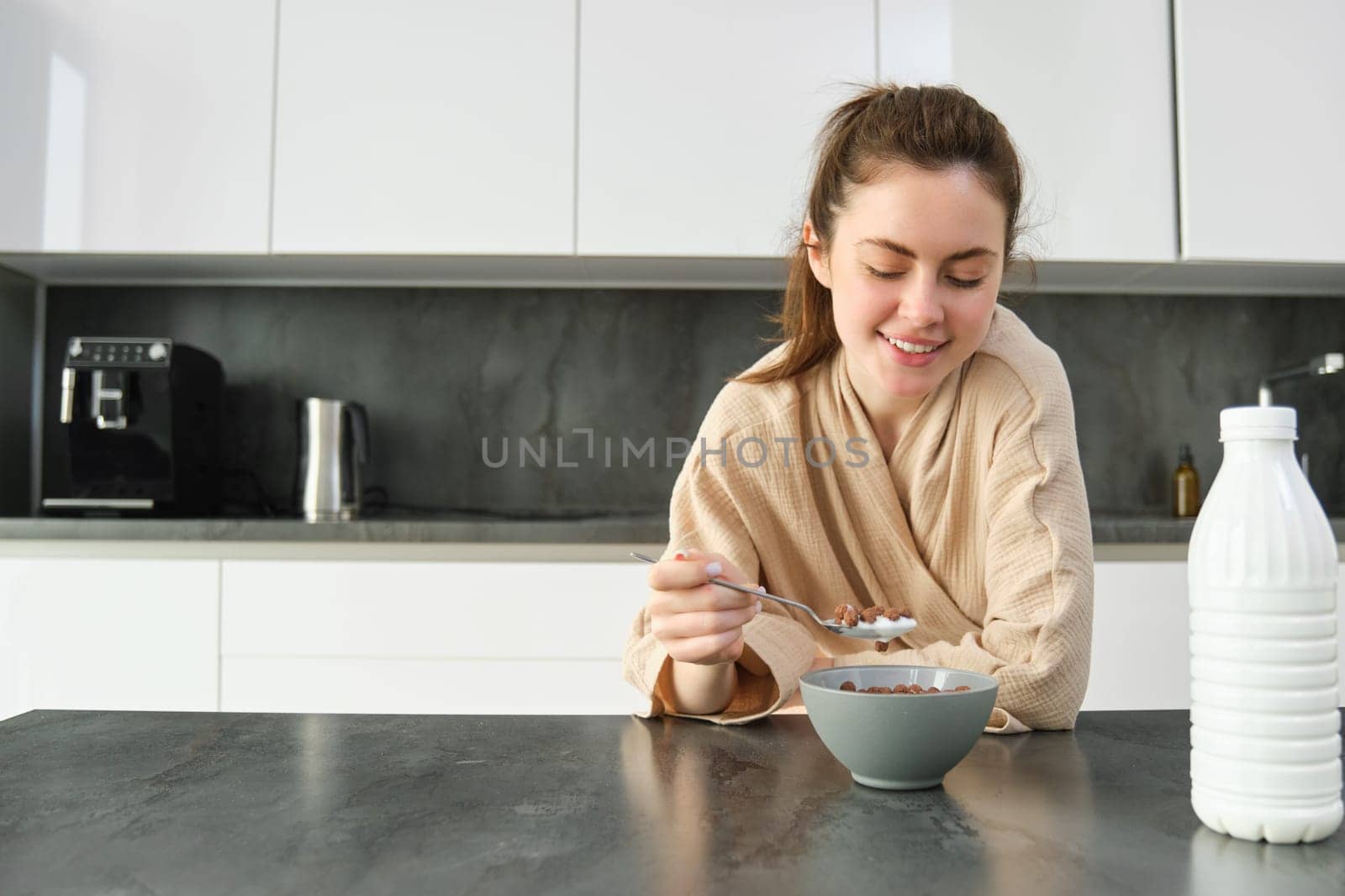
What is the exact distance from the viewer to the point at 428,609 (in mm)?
2012

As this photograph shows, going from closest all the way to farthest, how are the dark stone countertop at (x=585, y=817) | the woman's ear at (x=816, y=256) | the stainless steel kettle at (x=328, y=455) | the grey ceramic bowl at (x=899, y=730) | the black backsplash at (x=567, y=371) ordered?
the dark stone countertop at (x=585, y=817) → the grey ceramic bowl at (x=899, y=730) → the woman's ear at (x=816, y=256) → the stainless steel kettle at (x=328, y=455) → the black backsplash at (x=567, y=371)

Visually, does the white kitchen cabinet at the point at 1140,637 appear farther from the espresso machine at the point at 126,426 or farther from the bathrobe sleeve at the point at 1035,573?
the espresso machine at the point at 126,426

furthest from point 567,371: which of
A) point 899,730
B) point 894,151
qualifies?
point 899,730

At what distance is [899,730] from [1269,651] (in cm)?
21

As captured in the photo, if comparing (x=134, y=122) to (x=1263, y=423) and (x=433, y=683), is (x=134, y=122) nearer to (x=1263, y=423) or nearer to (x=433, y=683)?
(x=433, y=683)

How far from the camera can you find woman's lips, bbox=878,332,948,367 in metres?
1.06

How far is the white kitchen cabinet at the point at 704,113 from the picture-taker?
2260 mm

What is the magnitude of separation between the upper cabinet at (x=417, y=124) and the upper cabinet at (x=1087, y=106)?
0.94 meters

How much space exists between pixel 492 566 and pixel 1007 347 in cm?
114

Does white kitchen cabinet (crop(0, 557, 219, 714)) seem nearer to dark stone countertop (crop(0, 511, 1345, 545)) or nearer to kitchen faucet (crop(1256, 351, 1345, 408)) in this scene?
dark stone countertop (crop(0, 511, 1345, 545))

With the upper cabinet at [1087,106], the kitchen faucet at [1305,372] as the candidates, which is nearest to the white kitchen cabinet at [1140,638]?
the kitchen faucet at [1305,372]

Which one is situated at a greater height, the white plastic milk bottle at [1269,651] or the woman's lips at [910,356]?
the woman's lips at [910,356]

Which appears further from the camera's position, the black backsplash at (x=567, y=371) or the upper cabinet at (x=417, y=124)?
the black backsplash at (x=567, y=371)

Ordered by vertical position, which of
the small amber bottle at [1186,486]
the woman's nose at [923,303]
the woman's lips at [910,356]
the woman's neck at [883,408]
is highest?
the woman's nose at [923,303]
